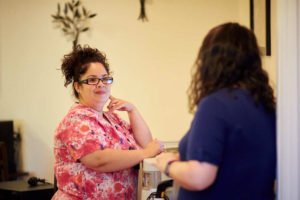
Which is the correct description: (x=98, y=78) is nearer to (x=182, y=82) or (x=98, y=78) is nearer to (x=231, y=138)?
(x=231, y=138)

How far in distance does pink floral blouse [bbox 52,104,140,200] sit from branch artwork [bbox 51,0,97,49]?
1.91m

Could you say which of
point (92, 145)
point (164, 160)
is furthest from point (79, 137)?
point (164, 160)

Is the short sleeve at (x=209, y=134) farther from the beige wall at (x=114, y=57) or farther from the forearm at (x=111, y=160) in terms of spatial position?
the beige wall at (x=114, y=57)

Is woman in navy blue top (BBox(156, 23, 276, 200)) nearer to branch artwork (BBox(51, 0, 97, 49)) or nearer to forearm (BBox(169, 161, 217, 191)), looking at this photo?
forearm (BBox(169, 161, 217, 191))

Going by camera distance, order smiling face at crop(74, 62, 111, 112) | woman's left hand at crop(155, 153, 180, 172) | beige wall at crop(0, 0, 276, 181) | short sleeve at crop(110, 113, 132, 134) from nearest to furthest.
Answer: woman's left hand at crop(155, 153, 180, 172) < smiling face at crop(74, 62, 111, 112) < short sleeve at crop(110, 113, 132, 134) < beige wall at crop(0, 0, 276, 181)

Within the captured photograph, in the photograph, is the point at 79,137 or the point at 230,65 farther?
the point at 79,137

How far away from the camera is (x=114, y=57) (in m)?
3.61

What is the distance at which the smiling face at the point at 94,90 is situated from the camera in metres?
1.78

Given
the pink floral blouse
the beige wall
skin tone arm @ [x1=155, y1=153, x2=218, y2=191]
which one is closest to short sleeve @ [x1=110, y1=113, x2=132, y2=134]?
the pink floral blouse

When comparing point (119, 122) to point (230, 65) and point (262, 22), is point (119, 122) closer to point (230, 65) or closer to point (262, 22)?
point (230, 65)

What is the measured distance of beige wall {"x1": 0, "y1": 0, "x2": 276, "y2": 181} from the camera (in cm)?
354

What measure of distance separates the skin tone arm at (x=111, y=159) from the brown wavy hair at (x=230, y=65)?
0.55 m

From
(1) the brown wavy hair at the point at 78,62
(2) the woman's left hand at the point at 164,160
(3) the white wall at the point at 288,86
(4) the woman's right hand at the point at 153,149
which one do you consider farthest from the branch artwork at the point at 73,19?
(3) the white wall at the point at 288,86

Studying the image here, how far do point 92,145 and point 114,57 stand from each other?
6.74 feet
